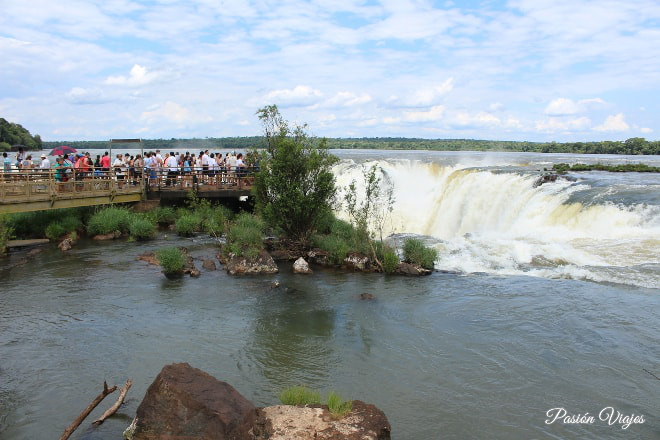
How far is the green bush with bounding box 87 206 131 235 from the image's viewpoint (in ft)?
63.7

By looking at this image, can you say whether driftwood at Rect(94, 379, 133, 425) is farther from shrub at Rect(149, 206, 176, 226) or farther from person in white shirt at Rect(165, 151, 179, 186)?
person in white shirt at Rect(165, 151, 179, 186)

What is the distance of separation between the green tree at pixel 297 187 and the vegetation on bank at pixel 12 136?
224 ft

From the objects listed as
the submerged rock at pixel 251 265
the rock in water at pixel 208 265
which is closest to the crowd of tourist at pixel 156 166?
the rock in water at pixel 208 265

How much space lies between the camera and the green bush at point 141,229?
19.2 metres

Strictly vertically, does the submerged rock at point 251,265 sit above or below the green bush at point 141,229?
below

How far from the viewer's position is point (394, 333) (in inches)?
406

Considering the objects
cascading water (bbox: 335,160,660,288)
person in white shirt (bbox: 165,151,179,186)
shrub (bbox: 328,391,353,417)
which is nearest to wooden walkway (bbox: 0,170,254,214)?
person in white shirt (bbox: 165,151,179,186)

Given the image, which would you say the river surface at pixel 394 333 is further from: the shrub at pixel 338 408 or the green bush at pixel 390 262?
the shrub at pixel 338 408

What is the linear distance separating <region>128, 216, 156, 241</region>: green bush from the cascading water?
939 cm

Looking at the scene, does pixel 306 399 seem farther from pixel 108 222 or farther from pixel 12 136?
pixel 12 136

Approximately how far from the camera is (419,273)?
48.7ft

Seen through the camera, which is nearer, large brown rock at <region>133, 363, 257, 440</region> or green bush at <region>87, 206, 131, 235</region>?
large brown rock at <region>133, 363, 257, 440</region>

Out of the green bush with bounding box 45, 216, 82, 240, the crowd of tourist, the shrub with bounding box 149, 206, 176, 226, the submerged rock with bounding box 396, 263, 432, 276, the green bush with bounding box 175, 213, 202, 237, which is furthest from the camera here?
the shrub with bounding box 149, 206, 176, 226

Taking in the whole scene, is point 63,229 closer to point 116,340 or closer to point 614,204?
point 116,340
